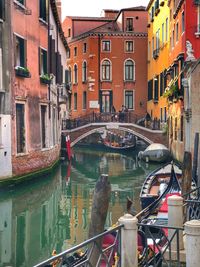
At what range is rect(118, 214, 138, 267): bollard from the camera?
146 inches

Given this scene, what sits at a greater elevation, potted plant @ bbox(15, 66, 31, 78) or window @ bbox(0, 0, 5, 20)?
window @ bbox(0, 0, 5, 20)

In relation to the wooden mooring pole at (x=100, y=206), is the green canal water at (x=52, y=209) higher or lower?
lower

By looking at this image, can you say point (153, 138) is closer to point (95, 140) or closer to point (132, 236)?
point (95, 140)

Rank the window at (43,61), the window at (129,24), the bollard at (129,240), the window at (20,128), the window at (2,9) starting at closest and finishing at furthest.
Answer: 1. the bollard at (129,240)
2. the window at (2,9)
3. the window at (20,128)
4. the window at (43,61)
5. the window at (129,24)

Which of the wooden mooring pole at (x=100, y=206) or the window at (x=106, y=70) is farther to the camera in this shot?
the window at (x=106, y=70)

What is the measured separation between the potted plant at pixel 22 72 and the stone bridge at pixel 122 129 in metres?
10.3

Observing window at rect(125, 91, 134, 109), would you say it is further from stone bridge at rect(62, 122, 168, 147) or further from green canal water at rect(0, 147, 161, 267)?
green canal water at rect(0, 147, 161, 267)

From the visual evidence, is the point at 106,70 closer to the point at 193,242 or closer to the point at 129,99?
the point at 129,99

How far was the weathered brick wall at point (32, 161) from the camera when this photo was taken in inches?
467

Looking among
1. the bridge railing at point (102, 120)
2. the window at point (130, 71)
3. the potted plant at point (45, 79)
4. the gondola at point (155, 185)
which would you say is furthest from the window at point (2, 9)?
the window at point (130, 71)

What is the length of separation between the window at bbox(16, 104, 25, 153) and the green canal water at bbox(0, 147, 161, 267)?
901 mm

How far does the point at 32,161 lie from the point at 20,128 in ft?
3.26

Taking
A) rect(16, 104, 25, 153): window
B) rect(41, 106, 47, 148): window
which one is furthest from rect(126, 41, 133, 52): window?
rect(16, 104, 25, 153): window

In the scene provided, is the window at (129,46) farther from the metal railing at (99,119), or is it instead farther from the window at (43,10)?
the window at (43,10)
